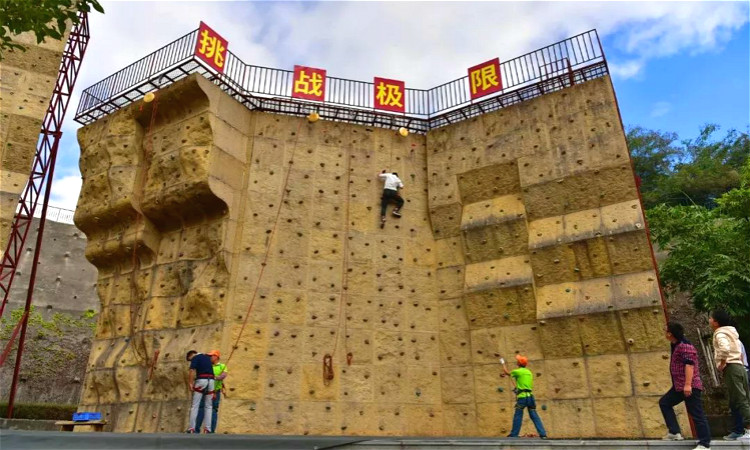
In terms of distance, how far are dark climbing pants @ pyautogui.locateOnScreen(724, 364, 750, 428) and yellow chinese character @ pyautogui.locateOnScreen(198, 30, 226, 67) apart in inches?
493

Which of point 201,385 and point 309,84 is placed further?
point 309,84

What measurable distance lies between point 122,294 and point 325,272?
5.31 metres

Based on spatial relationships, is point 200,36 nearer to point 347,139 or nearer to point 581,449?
point 347,139

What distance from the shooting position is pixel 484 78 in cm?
1410

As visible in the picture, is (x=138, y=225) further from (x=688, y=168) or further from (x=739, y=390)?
(x=688, y=168)

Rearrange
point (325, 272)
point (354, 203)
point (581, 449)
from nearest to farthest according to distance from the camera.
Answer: point (581, 449)
point (325, 272)
point (354, 203)

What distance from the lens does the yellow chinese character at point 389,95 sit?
14578 millimetres

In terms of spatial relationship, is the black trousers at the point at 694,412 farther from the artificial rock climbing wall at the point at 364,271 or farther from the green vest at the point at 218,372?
the green vest at the point at 218,372

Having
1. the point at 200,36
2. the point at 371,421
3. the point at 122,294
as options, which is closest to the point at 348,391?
the point at 371,421

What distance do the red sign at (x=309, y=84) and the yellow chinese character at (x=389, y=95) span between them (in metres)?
1.64

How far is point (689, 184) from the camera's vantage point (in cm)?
3225

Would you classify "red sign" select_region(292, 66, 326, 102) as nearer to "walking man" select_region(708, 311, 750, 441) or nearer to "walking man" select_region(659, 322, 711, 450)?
"walking man" select_region(659, 322, 711, 450)

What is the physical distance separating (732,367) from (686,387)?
835 millimetres

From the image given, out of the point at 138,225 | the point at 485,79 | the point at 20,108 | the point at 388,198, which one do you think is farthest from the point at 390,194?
the point at 20,108
